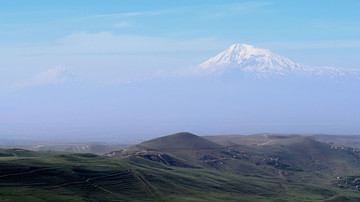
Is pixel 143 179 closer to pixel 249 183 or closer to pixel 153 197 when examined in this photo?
pixel 153 197

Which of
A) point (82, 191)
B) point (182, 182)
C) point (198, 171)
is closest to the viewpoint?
point (82, 191)

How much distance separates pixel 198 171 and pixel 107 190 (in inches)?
A: 2536

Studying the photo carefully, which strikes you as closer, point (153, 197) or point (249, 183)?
point (153, 197)

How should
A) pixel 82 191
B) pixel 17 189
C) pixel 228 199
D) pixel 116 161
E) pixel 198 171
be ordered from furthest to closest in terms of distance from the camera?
pixel 198 171
pixel 116 161
pixel 228 199
pixel 82 191
pixel 17 189

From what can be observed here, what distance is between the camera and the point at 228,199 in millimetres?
148500

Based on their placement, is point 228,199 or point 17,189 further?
point 228,199

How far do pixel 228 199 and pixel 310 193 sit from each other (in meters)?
43.9

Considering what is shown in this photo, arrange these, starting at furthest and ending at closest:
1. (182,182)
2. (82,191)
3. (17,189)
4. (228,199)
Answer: (182,182) → (228,199) → (82,191) → (17,189)

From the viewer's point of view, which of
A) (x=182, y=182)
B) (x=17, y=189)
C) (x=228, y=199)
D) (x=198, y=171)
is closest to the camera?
(x=17, y=189)

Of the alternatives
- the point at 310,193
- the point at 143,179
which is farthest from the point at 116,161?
the point at 310,193

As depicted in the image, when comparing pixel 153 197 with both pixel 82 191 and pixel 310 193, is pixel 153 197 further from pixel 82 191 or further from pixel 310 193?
pixel 310 193

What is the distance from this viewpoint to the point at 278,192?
176750 millimetres

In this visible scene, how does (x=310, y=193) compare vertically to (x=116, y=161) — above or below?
below

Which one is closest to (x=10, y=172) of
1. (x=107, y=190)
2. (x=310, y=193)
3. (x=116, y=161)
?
(x=107, y=190)
